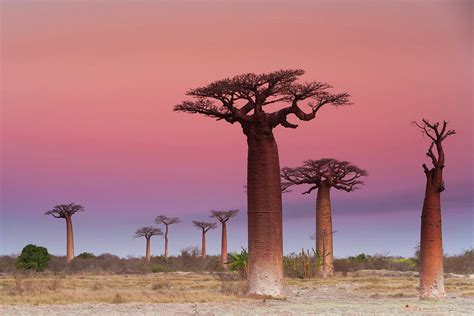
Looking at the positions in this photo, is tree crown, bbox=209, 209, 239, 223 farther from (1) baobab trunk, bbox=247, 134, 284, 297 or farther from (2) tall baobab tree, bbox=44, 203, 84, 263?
(1) baobab trunk, bbox=247, 134, 284, 297

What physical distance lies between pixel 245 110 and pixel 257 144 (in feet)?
3.14

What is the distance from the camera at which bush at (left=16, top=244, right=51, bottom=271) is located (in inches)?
1981

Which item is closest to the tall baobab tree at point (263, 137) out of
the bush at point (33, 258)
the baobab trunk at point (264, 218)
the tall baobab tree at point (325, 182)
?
the baobab trunk at point (264, 218)

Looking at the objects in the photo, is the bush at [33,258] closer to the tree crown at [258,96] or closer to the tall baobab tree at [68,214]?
the tall baobab tree at [68,214]

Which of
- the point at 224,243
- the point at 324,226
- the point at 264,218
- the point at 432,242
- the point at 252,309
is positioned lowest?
the point at 252,309

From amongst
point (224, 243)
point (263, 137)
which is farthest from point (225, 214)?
point (263, 137)

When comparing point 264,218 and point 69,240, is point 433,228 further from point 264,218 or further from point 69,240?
point 69,240

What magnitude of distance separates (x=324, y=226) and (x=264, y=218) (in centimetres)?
1921

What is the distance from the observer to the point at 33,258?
5091 cm

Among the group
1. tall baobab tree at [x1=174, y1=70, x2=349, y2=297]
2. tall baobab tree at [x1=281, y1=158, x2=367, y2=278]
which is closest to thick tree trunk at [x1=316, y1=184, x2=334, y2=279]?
tall baobab tree at [x1=281, y1=158, x2=367, y2=278]

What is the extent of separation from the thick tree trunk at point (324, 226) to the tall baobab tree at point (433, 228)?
60.8 ft

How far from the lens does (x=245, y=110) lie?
20.5 meters

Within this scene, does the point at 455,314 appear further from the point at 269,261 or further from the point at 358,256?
the point at 358,256

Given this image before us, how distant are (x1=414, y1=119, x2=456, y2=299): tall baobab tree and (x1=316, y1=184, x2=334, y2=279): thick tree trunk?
1854cm
